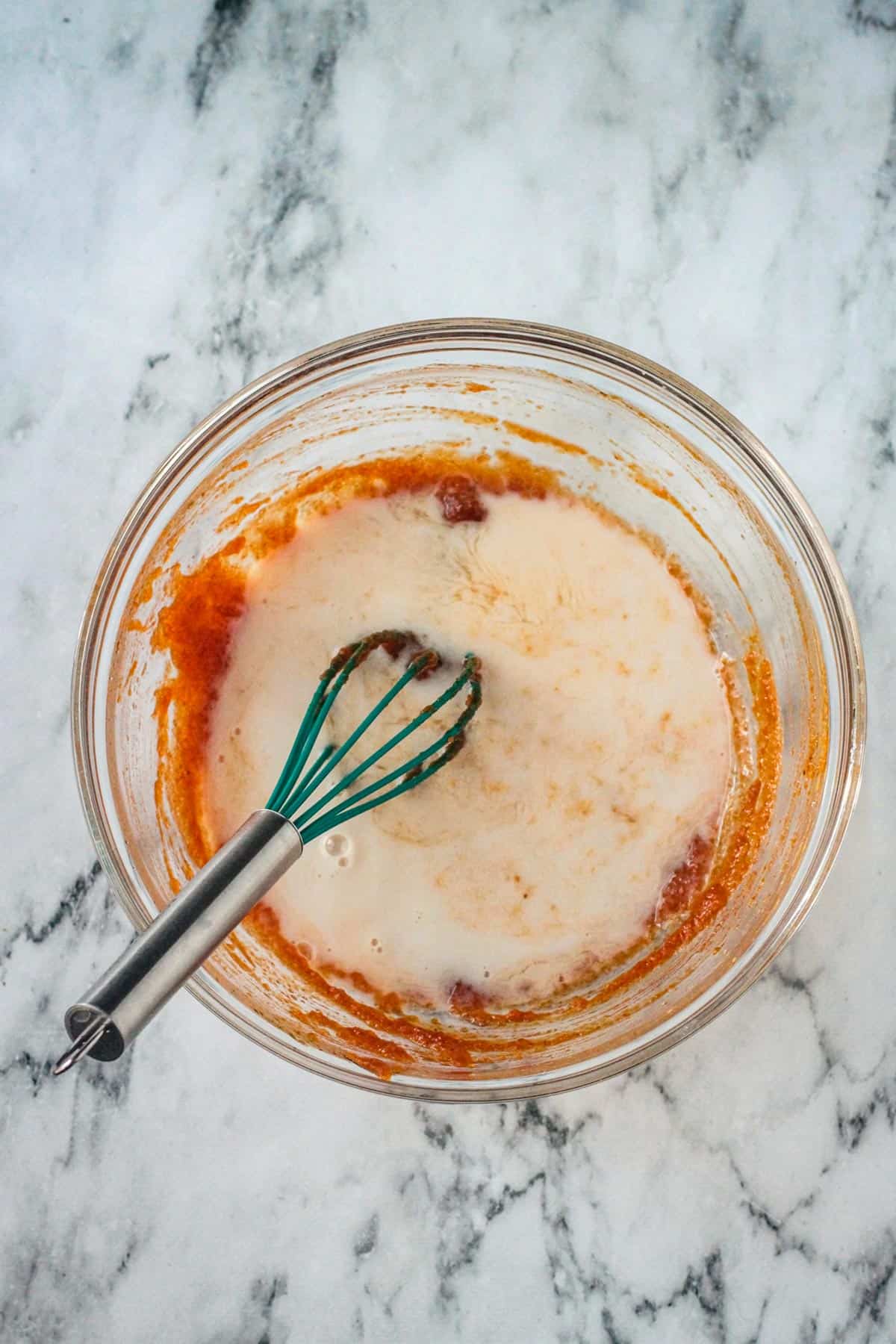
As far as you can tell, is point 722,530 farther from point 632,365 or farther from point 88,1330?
point 88,1330

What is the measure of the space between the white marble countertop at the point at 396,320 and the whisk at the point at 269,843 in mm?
298

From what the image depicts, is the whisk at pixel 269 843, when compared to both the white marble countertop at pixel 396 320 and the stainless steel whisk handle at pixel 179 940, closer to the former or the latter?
the stainless steel whisk handle at pixel 179 940

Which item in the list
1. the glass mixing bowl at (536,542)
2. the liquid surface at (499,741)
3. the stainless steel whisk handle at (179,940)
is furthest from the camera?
the liquid surface at (499,741)

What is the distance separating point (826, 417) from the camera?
1321mm

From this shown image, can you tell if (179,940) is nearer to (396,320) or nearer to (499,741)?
(499,741)

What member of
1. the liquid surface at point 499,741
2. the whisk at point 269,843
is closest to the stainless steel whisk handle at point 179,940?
the whisk at point 269,843

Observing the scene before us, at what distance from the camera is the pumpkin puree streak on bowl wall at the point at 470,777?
4.32 feet

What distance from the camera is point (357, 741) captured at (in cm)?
132

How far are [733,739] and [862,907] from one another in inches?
9.1

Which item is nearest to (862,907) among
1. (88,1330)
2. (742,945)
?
(742,945)

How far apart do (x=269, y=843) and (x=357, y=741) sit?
0.98 feet

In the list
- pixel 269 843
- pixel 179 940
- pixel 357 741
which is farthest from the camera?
pixel 357 741

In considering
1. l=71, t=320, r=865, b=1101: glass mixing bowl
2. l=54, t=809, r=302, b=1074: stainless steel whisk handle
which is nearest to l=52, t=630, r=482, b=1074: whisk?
l=54, t=809, r=302, b=1074: stainless steel whisk handle

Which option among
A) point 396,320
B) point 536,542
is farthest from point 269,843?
point 396,320
